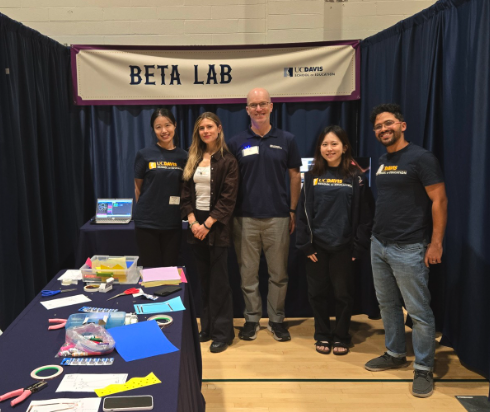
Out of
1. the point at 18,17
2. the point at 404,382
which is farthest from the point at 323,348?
the point at 18,17

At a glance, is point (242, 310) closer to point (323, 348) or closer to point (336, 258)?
point (323, 348)

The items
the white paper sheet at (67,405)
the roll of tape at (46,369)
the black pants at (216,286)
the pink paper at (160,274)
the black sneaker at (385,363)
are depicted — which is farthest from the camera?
the black pants at (216,286)

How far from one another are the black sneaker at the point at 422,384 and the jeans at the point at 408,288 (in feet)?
0.10

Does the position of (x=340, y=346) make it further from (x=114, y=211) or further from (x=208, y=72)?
(x=208, y=72)

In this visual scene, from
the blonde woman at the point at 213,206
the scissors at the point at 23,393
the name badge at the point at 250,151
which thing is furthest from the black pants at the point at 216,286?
the scissors at the point at 23,393

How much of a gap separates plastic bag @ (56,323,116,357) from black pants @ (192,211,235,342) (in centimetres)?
137

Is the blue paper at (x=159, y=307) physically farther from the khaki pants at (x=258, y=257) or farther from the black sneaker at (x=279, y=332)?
the black sneaker at (x=279, y=332)

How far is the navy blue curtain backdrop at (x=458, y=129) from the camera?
2.42 meters

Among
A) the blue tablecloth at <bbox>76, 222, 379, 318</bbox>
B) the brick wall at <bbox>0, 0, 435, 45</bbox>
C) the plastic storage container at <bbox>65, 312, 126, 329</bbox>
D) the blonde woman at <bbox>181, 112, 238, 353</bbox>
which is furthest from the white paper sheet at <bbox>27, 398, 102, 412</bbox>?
the brick wall at <bbox>0, 0, 435, 45</bbox>

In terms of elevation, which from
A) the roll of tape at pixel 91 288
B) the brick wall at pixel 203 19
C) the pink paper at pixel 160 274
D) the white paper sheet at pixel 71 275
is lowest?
the roll of tape at pixel 91 288

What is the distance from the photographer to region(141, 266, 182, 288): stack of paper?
81.8 inches

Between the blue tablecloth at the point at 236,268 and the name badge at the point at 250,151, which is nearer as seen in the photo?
the name badge at the point at 250,151

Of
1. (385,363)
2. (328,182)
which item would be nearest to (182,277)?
(328,182)

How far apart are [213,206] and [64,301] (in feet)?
3.84
